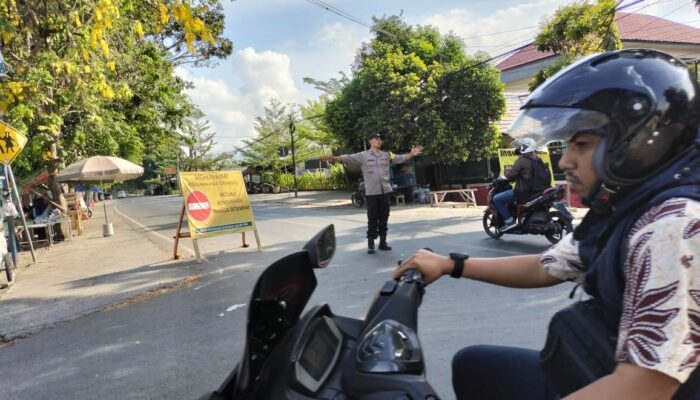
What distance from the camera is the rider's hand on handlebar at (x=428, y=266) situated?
1635 millimetres

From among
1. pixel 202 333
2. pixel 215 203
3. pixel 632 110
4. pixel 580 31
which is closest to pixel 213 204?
pixel 215 203

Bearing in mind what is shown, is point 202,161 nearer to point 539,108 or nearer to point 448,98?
point 448,98

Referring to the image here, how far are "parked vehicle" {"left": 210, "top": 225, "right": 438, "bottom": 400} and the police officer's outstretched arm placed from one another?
263 mm

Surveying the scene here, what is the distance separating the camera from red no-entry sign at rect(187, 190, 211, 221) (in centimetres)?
760

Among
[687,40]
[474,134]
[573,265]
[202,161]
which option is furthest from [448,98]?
[202,161]

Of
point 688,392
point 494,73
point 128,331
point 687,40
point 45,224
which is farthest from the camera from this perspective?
point 687,40

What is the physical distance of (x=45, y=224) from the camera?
13227 mm

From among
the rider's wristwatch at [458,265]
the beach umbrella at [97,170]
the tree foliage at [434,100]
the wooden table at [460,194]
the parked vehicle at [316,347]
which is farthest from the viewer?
the tree foliage at [434,100]

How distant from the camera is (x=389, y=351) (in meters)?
1.05

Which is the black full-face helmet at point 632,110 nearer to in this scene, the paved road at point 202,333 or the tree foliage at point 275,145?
the paved road at point 202,333

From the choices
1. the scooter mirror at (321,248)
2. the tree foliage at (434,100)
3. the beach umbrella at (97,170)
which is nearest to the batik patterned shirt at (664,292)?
the scooter mirror at (321,248)

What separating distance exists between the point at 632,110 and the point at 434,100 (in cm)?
1665

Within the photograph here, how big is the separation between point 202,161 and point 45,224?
4893 centimetres

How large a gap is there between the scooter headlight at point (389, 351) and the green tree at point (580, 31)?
36.1ft
